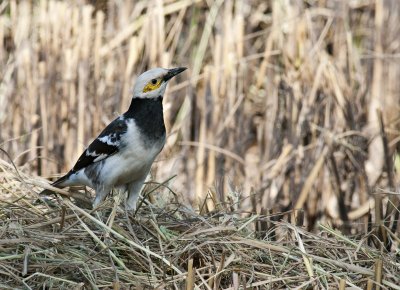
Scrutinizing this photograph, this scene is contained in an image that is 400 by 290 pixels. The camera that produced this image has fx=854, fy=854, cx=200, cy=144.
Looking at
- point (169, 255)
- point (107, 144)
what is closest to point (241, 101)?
point (107, 144)

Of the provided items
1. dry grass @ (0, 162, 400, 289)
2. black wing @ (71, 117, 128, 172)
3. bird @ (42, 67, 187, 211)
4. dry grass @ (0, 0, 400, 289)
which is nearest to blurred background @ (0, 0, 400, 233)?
dry grass @ (0, 0, 400, 289)

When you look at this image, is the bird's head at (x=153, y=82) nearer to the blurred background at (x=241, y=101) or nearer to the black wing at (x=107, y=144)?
the black wing at (x=107, y=144)

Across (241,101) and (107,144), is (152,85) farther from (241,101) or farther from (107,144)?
(241,101)

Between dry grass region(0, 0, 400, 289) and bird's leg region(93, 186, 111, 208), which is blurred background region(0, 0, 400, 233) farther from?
bird's leg region(93, 186, 111, 208)

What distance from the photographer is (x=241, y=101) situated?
6953mm

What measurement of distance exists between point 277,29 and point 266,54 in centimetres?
24

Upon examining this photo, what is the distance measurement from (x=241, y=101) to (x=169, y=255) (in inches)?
143

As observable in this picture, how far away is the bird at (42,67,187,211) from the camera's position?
15.2ft

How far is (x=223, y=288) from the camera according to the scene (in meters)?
3.30

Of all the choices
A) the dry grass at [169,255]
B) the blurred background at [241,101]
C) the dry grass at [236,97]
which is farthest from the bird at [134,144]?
the blurred background at [241,101]

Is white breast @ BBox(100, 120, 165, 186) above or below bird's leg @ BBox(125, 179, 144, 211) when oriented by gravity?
above

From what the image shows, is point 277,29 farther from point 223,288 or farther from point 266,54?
point 223,288

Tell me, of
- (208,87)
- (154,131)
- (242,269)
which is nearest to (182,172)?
(208,87)

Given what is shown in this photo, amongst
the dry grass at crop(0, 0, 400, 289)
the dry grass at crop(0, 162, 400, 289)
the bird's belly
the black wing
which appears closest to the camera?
the dry grass at crop(0, 162, 400, 289)
